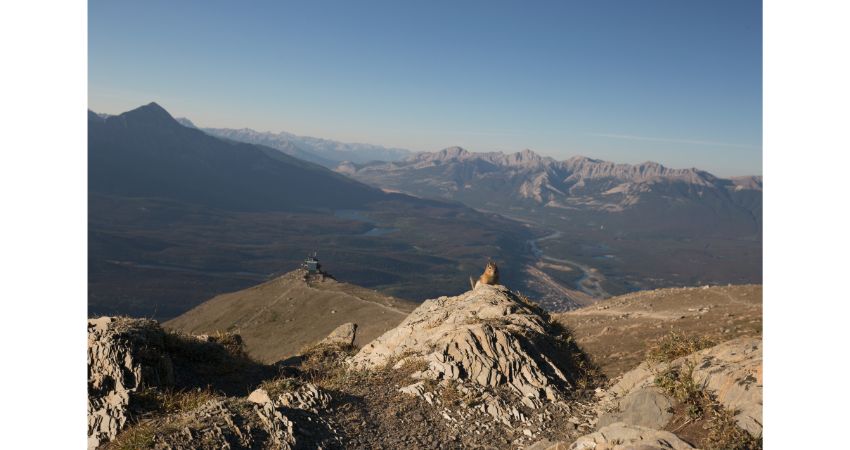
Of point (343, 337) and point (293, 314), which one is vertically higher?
point (343, 337)

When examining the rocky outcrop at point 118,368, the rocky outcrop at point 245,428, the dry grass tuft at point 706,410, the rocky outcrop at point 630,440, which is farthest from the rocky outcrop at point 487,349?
the rocky outcrop at point 118,368

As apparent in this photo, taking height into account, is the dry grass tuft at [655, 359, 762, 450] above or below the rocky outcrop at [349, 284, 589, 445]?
above

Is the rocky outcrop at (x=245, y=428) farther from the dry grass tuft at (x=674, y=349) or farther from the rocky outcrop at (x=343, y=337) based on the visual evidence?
the rocky outcrop at (x=343, y=337)

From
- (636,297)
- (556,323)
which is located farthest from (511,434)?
(636,297)

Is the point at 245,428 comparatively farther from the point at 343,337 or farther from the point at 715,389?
the point at 343,337

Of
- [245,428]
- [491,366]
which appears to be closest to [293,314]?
[491,366]

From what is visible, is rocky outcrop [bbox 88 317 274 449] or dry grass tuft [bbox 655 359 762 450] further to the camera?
rocky outcrop [bbox 88 317 274 449]

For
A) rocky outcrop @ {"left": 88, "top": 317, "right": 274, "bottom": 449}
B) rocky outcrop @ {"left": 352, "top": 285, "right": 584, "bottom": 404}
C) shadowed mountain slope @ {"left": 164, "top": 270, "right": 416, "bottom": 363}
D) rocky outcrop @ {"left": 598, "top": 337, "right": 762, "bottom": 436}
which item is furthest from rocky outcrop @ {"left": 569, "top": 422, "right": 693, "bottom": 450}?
shadowed mountain slope @ {"left": 164, "top": 270, "right": 416, "bottom": 363}

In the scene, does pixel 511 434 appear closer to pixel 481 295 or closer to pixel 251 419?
pixel 251 419

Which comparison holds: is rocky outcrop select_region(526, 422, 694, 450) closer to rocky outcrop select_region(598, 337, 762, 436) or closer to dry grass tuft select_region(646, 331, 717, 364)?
rocky outcrop select_region(598, 337, 762, 436)
